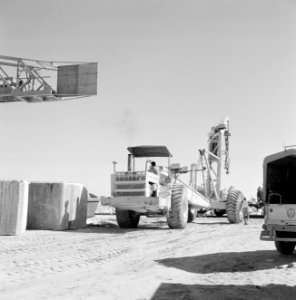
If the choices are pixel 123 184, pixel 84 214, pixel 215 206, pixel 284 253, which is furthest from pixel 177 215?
pixel 284 253

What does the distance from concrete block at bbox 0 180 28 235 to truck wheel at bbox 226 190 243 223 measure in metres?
8.90

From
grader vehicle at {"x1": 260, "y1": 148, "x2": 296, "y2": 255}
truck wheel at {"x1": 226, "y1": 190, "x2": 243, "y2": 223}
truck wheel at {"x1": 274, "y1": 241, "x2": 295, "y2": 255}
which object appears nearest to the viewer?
grader vehicle at {"x1": 260, "y1": 148, "x2": 296, "y2": 255}

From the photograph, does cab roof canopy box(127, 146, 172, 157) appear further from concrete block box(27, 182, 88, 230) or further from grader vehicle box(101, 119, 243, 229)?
concrete block box(27, 182, 88, 230)

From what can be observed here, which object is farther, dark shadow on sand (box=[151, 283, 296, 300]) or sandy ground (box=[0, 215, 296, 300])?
sandy ground (box=[0, 215, 296, 300])

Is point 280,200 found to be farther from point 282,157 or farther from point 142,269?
point 142,269

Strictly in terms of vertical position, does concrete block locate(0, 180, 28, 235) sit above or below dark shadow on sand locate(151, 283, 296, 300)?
above

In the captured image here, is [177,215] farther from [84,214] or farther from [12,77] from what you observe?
[12,77]

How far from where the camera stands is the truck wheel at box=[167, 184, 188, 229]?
15.1 m

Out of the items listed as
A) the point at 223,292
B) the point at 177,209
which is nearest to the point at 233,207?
the point at 177,209

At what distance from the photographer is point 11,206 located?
Answer: 496 inches

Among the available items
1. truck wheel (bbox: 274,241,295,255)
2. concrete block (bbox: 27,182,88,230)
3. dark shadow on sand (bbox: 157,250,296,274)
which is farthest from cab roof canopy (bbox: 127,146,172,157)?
truck wheel (bbox: 274,241,295,255)

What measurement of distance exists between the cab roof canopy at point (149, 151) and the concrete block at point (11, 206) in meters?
4.42

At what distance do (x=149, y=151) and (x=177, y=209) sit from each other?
2217mm

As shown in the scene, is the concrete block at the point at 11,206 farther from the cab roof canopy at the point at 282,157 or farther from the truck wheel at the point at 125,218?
the cab roof canopy at the point at 282,157
